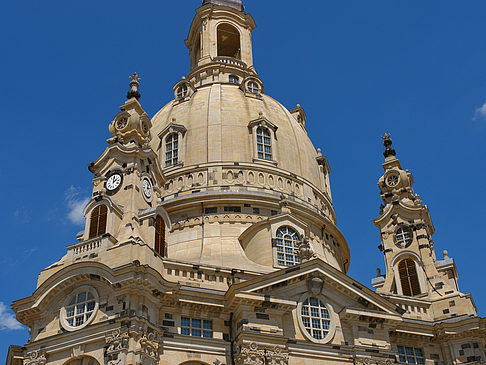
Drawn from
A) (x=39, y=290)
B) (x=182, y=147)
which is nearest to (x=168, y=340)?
(x=39, y=290)

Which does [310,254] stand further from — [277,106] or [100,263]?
[277,106]

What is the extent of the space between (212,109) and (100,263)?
21490 mm

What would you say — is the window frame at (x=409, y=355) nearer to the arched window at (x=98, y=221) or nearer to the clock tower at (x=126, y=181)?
the clock tower at (x=126, y=181)

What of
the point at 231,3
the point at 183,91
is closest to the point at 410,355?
the point at 183,91

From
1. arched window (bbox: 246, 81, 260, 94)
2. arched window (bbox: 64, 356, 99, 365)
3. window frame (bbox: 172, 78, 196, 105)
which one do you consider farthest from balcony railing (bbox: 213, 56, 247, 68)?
arched window (bbox: 64, 356, 99, 365)

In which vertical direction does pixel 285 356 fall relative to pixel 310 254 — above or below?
below

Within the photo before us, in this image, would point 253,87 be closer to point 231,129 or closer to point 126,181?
point 231,129

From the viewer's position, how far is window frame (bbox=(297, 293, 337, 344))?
34688 millimetres

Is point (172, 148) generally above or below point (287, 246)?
above

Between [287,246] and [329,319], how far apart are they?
689cm

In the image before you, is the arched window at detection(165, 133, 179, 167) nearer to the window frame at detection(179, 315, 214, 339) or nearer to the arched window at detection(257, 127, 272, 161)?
the arched window at detection(257, 127, 272, 161)

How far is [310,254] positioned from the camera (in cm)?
3750

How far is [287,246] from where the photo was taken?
41219 millimetres

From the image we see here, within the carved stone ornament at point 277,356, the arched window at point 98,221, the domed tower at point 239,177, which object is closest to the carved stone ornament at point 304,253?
the domed tower at point 239,177
